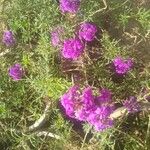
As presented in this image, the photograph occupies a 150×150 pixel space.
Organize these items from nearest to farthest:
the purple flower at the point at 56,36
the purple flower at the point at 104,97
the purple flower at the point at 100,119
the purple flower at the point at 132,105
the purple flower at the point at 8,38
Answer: the purple flower at the point at 100,119 → the purple flower at the point at 104,97 → the purple flower at the point at 132,105 → the purple flower at the point at 56,36 → the purple flower at the point at 8,38

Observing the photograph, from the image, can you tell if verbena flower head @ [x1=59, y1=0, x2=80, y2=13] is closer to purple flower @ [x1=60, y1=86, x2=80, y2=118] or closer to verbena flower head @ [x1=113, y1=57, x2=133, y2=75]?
verbena flower head @ [x1=113, y1=57, x2=133, y2=75]

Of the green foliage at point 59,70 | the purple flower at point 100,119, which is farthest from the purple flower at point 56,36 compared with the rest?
the purple flower at point 100,119

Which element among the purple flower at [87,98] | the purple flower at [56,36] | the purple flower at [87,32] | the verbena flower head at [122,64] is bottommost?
the verbena flower head at [122,64]

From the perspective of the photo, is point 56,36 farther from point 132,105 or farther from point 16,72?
point 132,105

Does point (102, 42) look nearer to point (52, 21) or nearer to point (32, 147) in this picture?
point (52, 21)

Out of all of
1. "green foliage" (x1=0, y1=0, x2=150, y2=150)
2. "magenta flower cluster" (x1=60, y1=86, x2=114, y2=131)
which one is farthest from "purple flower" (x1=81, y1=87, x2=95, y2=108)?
"green foliage" (x1=0, y1=0, x2=150, y2=150)

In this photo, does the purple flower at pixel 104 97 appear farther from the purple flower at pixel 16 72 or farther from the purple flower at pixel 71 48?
the purple flower at pixel 16 72

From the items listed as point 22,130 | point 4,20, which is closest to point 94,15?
point 4,20
